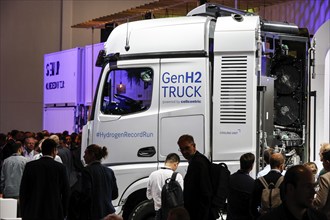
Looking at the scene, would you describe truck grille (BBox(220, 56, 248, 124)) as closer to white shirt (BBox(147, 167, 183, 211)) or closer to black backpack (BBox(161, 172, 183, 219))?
white shirt (BBox(147, 167, 183, 211))

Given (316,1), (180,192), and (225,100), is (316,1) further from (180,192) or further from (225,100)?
(180,192)

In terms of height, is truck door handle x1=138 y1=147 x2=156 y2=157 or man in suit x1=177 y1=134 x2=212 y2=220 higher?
truck door handle x1=138 y1=147 x2=156 y2=157

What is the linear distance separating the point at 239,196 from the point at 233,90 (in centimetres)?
252

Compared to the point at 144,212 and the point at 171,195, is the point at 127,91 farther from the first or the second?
the point at 171,195

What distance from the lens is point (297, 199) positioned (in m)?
5.33

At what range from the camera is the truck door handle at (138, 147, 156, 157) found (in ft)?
41.0

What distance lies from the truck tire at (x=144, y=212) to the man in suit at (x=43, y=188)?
1715mm

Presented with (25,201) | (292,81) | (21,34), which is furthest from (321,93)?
(21,34)

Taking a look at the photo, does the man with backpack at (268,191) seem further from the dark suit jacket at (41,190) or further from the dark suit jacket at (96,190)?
the dark suit jacket at (41,190)

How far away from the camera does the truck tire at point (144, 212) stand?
1200 centimetres

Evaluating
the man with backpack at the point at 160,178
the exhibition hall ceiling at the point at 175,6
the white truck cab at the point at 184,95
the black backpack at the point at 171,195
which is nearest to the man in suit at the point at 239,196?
the black backpack at the point at 171,195

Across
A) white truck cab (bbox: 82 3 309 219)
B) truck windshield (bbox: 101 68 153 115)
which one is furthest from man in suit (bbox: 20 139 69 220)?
truck windshield (bbox: 101 68 153 115)

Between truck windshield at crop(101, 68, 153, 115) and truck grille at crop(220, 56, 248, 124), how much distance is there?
3.51 ft

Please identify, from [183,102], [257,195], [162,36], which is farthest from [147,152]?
[257,195]
